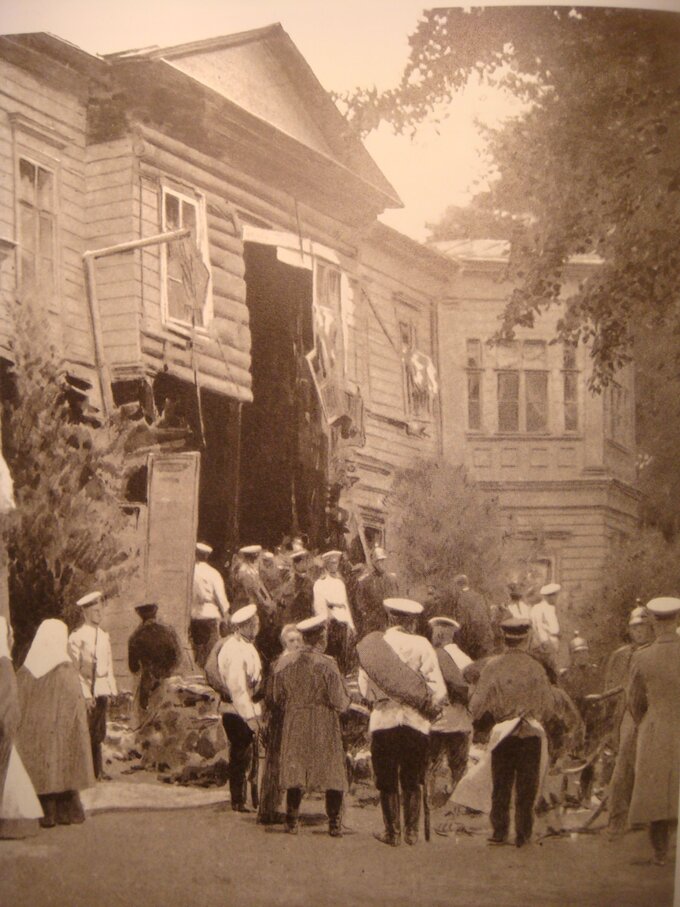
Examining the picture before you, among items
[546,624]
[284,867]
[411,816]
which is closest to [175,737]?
[284,867]

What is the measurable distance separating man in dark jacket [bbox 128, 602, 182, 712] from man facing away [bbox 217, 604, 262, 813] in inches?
6.6

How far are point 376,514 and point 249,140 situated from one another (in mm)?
1483

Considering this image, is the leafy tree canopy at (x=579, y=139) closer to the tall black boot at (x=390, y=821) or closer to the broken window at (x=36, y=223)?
the broken window at (x=36, y=223)

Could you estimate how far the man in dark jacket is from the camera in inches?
168

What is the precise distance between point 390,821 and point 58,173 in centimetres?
254

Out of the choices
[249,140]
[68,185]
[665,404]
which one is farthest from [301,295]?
[665,404]

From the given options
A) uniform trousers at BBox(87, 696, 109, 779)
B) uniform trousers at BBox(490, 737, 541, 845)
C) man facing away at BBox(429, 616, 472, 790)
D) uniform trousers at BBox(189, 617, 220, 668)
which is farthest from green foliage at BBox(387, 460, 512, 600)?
uniform trousers at BBox(87, 696, 109, 779)

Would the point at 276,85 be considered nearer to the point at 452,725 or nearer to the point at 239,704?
the point at 239,704

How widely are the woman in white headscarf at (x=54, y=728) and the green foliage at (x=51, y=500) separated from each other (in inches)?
3.5

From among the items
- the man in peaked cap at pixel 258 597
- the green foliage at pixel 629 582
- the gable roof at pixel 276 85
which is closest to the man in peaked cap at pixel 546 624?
the green foliage at pixel 629 582

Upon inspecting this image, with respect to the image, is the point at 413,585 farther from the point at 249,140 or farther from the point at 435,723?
the point at 249,140

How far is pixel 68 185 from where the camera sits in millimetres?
4520

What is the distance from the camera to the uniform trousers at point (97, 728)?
13.8 feet

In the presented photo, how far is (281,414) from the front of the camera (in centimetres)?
471
